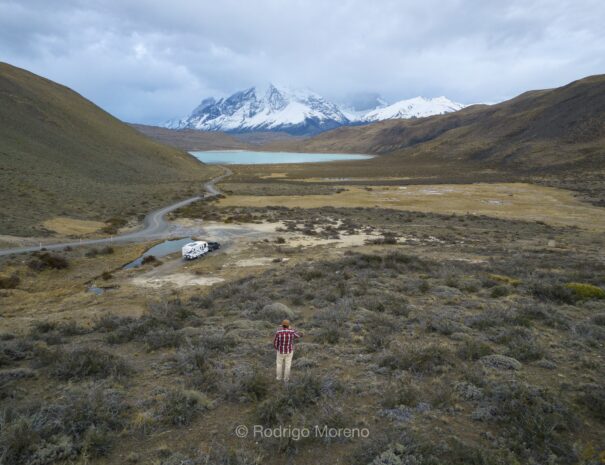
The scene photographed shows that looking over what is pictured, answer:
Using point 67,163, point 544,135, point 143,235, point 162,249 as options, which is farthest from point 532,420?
point 544,135

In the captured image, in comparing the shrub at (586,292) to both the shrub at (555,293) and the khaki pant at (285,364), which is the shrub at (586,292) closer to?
the shrub at (555,293)

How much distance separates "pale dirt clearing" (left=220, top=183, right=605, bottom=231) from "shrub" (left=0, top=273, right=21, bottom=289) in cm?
4454

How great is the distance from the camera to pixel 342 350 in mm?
10438

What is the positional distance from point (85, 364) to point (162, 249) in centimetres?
2908

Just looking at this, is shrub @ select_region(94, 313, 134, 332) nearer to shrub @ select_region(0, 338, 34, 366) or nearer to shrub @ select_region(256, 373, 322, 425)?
shrub @ select_region(0, 338, 34, 366)

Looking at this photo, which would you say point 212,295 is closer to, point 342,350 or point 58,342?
point 58,342

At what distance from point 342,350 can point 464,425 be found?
410cm

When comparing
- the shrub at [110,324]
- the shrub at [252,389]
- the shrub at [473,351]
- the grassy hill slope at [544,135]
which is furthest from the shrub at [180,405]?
the grassy hill slope at [544,135]

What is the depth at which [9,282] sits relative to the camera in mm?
24453

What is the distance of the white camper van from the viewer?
31866mm

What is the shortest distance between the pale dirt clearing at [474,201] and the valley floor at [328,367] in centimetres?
3735

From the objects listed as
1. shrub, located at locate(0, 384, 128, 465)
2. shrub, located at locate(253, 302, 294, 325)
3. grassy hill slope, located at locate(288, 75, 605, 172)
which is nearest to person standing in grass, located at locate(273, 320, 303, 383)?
shrub, located at locate(0, 384, 128, 465)

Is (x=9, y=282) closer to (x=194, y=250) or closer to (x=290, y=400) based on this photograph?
(x=194, y=250)

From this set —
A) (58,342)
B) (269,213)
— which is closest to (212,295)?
(58,342)
